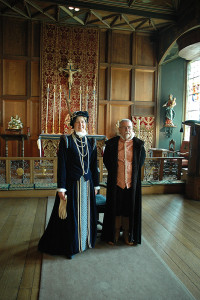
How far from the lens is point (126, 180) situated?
294 centimetres

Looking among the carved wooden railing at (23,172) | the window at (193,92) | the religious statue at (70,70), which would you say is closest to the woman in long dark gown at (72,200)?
the carved wooden railing at (23,172)

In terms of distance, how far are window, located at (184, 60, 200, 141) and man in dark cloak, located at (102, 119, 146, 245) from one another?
6430mm

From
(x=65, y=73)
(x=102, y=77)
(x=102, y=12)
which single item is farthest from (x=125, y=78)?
(x=102, y=12)

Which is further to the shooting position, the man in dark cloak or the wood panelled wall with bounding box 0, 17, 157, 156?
the wood panelled wall with bounding box 0, 17, 157, 156

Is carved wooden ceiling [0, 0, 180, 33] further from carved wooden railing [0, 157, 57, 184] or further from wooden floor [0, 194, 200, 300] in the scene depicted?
wooden floor [0, 194, 200, 300]

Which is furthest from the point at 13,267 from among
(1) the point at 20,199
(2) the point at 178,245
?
(1) the point at 20,199

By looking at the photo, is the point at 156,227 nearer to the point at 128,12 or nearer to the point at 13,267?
the point at 13,267

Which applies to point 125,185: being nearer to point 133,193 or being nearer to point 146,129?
point 133,193

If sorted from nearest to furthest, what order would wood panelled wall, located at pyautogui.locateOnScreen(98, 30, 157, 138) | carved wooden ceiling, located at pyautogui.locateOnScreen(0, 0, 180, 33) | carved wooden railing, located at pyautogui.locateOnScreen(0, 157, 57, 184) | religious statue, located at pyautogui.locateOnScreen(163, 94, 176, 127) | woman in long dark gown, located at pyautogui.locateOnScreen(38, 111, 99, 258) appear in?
woman in long dark gown, located at pyautogui.locateOnScreen(38, 111, 99, 258), carved wooden railing, located at pyautogui.locateOnScreen(0, 157, 57, 184), carved wooden ceiling, located at pyautogui.locateOnScreen(0, 0, 180, 33), wood panelled wall, located at pyautogui.locateOnScreen(98, 30, 157, 138), religious statue, located at pyautogui.locateOnScreen(163, 94, 176, 127)

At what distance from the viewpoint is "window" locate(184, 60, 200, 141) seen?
8688 millimetres

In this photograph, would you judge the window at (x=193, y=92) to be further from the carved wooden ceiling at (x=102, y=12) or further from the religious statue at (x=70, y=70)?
the religious statue at (x=70, y=70)

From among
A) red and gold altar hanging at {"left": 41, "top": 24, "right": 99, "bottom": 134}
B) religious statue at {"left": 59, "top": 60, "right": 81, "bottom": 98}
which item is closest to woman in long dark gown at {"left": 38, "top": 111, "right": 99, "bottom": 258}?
red and gold altar hanging at {"left": 41, "top": 24, "right": 99, "bottom": 134}

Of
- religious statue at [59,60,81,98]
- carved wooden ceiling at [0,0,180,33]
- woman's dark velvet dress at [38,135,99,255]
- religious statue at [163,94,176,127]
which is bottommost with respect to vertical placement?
woman's dark velvet dress at [38,135,99,255]

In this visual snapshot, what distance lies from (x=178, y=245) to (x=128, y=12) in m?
6.62
